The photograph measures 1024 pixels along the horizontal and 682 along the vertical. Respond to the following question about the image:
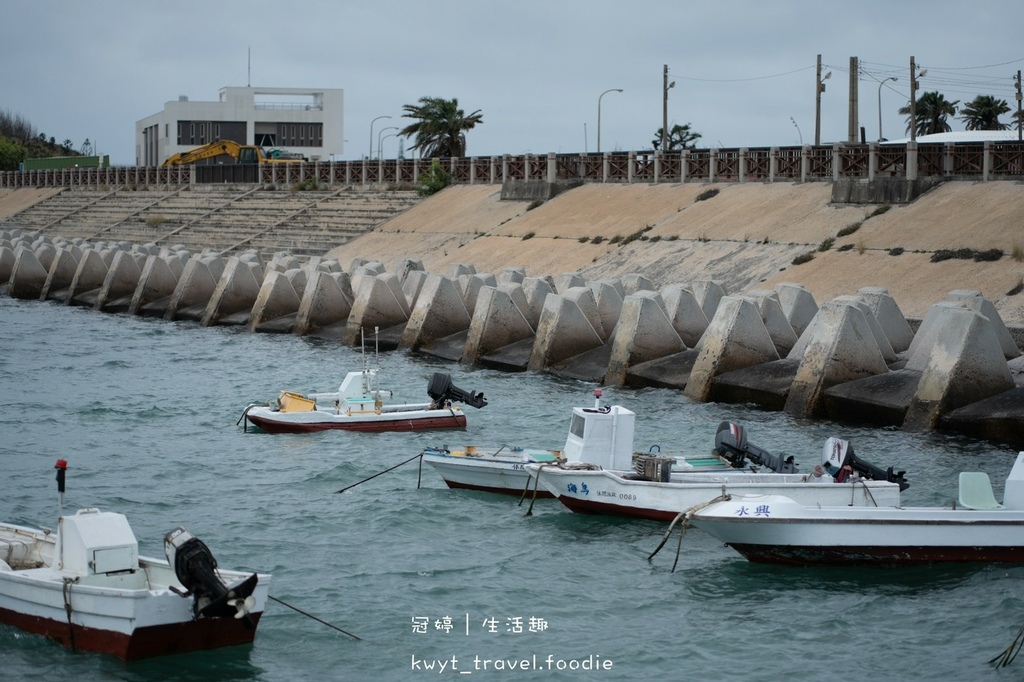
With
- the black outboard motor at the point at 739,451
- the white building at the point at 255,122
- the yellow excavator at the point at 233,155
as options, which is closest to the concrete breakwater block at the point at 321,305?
the black outboard motor at the point at 739,451

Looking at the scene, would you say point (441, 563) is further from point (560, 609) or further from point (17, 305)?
point (17, 305)

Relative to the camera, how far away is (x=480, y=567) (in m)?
17.0

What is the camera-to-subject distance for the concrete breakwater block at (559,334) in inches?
1248

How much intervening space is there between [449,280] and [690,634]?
72.0 ft

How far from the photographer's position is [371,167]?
2594 inches

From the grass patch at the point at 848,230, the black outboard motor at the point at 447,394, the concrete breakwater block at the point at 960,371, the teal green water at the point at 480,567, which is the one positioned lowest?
the teal green water at the point at 480,567

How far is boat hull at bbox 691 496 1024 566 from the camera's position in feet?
55.0

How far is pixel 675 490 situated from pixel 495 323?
51.1ft

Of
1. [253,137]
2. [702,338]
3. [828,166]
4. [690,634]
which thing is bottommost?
[690,634]

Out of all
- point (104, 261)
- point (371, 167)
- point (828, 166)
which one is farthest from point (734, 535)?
point (371, 167)

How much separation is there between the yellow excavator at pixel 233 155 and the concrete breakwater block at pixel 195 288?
106ft

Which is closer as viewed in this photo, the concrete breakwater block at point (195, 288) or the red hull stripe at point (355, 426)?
the red hull stripe at point (355, 426)

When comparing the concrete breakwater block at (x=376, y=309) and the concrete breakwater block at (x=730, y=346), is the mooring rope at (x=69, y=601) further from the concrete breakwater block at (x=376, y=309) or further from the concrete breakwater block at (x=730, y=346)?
the concrete breakwater block at (x=376, y=309)

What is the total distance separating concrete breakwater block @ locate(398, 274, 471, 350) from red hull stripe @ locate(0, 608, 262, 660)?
21.9 meters
